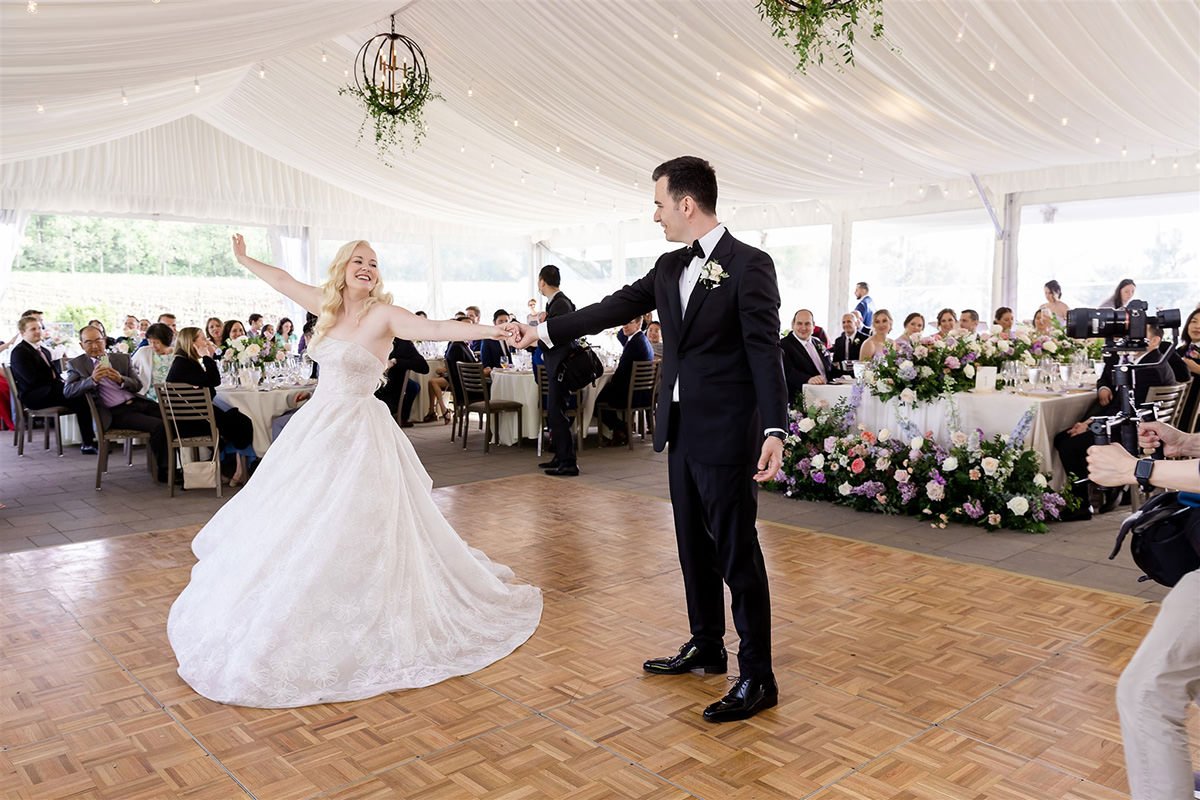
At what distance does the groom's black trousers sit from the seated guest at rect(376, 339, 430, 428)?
217 inches

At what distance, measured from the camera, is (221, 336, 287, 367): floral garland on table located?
7.57 metres

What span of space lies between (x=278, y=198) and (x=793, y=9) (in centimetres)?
1190

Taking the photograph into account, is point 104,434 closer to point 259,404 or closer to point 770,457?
point 259,404

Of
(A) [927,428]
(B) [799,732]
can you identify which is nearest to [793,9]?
(A) [927,428]

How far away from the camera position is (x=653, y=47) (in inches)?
306

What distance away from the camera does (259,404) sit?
24.1 feet

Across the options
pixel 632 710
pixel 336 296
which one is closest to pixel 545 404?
pixel 336 296

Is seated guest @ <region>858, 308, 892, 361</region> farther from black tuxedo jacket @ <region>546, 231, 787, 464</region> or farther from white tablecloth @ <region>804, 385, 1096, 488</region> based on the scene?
black tuxedo jacket @ <region>546, 231, 787, 464</region>

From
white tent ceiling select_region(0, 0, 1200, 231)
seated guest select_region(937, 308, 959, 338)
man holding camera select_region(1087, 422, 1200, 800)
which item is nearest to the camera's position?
man holding camera select_region(1087, 422, 1200, 800)

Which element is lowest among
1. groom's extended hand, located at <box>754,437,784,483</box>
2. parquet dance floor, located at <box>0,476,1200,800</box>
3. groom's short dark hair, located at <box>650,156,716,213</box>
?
parquet dance floor, located at <box>0,476,1200,800</box>

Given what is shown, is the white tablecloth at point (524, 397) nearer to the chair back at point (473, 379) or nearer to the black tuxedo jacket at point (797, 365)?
the chair back at point (473, 379)

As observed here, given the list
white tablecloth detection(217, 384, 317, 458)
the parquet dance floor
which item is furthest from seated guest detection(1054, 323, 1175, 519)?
white tablecloth detection(217, 384, 317, 458)

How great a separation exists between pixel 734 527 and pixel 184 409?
5338mm

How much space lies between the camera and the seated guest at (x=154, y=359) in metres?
7.80
